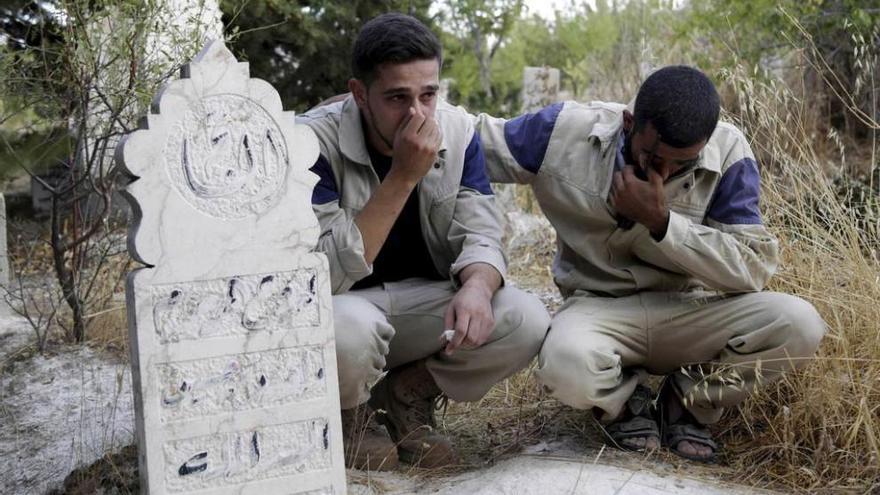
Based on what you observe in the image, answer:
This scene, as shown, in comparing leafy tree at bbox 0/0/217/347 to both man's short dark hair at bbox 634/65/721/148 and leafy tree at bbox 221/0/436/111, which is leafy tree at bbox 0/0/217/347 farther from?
leafy tree at bbox 221/0/436/111

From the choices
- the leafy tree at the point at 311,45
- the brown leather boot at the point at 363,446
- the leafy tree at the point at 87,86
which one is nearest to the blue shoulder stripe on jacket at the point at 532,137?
the brown leather boot at the point at 363,446

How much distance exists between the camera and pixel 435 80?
10.5 feet

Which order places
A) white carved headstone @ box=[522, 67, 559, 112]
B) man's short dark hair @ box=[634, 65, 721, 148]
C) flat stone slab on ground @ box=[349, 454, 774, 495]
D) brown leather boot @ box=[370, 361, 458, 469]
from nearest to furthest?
flat stone slab on ground @ box=[349, 454, 774, 495] → man's short dark hair @ box=[634, 65, 721, 148] → brown leather boot @ box=[370, 361, 458, 469] → white carved headstone @ box=[522, 67, 559, 112]

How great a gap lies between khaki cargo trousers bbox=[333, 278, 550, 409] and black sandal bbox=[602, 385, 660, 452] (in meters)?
0.39

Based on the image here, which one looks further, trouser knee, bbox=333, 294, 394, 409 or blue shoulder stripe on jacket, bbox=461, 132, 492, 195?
blue shoulder stripe on jacket, bbox=461, 132, 492, 195

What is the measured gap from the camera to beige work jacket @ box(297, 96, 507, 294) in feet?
10.9

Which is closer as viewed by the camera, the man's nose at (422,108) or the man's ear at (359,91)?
the man's nose at (422,108)

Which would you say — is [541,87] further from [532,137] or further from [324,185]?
[324,185]

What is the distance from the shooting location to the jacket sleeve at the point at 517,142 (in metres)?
3.56

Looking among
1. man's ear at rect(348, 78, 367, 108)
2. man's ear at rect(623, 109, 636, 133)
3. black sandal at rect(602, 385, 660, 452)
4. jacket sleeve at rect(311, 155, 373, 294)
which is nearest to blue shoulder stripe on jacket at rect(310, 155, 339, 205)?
jacket sleeve at rect(311, 155, 373, 294)

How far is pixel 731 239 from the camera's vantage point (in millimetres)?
3262

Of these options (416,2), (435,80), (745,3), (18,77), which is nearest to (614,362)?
(435,80)

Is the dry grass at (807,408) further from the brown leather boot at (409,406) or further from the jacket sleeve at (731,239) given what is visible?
the jacket sleeve at (731,239)

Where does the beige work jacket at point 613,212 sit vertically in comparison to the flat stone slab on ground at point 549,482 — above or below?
above
